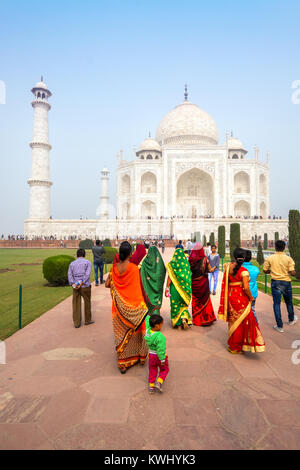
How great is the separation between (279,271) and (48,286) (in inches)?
226

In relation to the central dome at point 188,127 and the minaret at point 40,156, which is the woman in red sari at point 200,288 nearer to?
the minaret at point 40,156

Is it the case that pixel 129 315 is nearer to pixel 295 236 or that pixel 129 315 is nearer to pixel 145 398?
pixel 145 398

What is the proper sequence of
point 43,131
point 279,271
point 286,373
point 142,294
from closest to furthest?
point 286,373 < point 142,294 < point 279,271 < point 43,131

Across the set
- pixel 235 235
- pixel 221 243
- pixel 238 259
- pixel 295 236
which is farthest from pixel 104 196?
pixel 238 259

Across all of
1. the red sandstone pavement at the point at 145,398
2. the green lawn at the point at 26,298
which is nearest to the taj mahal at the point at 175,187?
the green lawn at the point at 26,298

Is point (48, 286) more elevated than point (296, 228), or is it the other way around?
point (296, 228)

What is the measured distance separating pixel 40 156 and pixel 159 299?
29.3 meters

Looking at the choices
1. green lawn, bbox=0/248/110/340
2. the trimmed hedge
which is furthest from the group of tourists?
the trimmed hedge

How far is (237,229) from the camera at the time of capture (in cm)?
1372

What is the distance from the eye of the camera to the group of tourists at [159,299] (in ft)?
8.75

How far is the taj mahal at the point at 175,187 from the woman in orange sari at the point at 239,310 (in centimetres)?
2495

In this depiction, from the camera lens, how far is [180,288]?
12.9 feet
